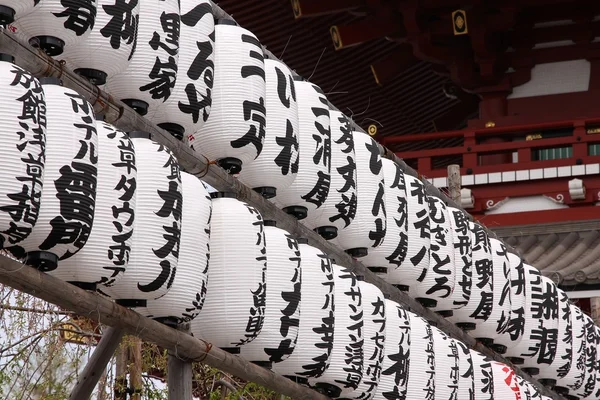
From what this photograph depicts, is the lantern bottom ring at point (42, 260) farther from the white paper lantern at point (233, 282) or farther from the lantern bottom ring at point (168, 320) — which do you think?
the white paper lantern at point (233, 282)

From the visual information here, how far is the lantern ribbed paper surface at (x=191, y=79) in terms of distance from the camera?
5.64m

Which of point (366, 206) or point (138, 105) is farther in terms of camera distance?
point (366, 206)

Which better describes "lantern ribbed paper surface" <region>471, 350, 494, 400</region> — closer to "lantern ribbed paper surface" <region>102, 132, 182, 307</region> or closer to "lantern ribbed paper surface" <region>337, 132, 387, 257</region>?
"lantern ribbed paper surface" <region>337, 132, 387, 257</region>

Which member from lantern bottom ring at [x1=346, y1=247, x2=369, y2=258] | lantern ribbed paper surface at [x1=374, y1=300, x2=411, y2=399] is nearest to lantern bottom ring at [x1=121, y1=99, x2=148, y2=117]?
lantern bottom ring at [x1=346, y1=247, x2=369, y2=258]

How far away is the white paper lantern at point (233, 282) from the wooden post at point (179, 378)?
149 mm

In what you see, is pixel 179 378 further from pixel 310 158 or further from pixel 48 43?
pixel 48 43

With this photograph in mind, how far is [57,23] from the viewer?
4.77m

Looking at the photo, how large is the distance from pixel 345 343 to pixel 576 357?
15.2 ft

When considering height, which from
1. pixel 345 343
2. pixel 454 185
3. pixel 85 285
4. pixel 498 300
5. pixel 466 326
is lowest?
pixel 85 285

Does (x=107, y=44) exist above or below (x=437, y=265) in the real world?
below

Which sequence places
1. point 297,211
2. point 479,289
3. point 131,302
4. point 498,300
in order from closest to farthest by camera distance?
1. point 131,302
2. point 297,211
3. point 479,289
4. point 498,300

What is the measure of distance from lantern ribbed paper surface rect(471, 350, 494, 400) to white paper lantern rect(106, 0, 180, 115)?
421 cm

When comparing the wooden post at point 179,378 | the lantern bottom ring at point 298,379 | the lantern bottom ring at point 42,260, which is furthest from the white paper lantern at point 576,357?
the lantern bottom ring at point 42,260

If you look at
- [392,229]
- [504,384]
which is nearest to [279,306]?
[392,229]
